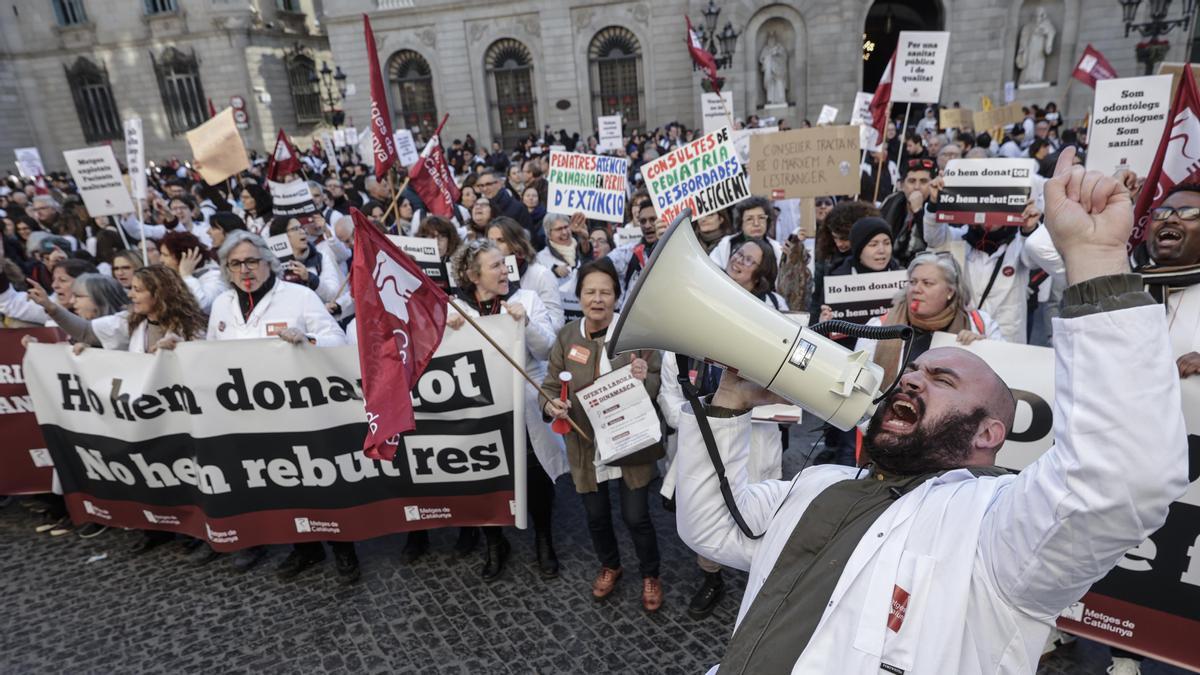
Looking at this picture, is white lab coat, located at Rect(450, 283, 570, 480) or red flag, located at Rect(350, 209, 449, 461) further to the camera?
white lab coat, located at Rect(450, 283, 570, 480)

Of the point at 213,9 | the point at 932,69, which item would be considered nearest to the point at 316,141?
the point at 213,9

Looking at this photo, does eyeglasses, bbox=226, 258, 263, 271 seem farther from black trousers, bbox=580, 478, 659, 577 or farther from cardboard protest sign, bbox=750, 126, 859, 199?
cardboard protest sign, bbox=750, 126, 859, 199

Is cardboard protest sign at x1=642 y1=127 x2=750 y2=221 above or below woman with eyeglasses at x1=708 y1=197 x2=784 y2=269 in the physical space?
above

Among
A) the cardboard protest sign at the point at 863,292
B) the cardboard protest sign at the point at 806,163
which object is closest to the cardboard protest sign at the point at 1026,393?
the cardboard protest sign at the point at 863,292

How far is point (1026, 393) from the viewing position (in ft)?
9.83

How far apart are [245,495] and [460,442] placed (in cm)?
144

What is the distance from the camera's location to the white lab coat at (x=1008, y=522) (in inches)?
40.2

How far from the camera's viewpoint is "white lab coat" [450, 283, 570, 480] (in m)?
3.93

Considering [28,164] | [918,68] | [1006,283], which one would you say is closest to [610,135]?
[918,68]

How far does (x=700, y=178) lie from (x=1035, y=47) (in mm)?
21627

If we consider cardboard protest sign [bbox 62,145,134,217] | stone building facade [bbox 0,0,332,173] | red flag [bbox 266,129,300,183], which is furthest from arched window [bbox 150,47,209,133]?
cardboard protest sign [bbox 62,145,134,217]

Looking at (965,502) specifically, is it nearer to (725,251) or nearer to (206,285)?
(725,251)

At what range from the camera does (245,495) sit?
4.12m

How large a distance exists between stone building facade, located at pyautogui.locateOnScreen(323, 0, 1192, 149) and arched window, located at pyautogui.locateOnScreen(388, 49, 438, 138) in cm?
5
